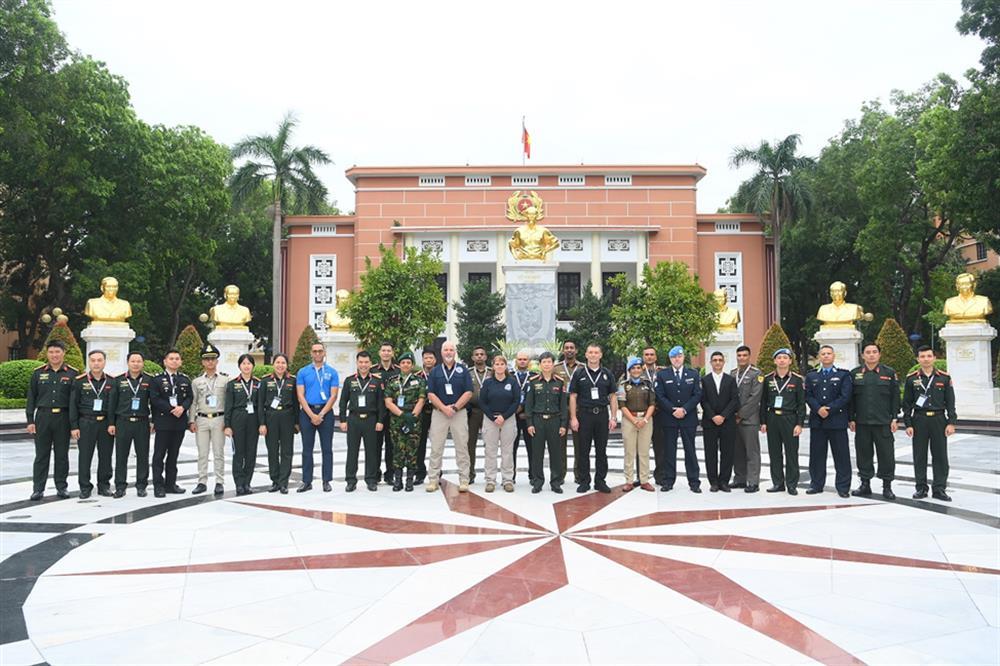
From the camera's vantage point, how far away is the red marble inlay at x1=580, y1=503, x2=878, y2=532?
6.27m

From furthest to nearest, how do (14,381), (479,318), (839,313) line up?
(479,318)
(839,313)
(14,381)

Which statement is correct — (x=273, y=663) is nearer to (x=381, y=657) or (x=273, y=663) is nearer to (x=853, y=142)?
(x=381, y=657)

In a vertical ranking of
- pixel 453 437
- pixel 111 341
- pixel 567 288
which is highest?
pixel 567 288

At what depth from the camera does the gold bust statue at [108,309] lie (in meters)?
18.0

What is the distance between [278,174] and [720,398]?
25.4 metres

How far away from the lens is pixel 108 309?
59.9 feet

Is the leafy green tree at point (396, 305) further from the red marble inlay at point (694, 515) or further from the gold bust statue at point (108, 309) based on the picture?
the red marble inlay at point (694, 515)

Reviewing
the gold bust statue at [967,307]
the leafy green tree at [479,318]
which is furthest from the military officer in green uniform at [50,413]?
the gold bust statue at [967,307]

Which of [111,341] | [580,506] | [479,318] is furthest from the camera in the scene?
[479,318]

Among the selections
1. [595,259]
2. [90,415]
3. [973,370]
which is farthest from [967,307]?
[90,415]

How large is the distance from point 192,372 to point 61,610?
1941 cm

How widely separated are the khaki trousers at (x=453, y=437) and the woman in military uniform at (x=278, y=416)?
64.0 inches

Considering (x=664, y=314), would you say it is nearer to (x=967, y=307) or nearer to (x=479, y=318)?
(x=967, y=307)

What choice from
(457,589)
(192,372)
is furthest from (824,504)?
(192,372)
